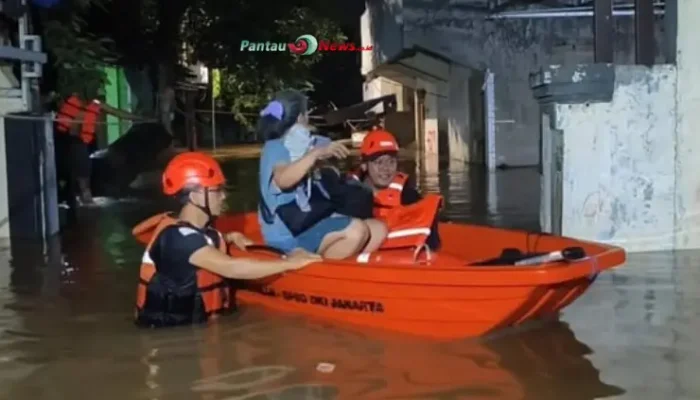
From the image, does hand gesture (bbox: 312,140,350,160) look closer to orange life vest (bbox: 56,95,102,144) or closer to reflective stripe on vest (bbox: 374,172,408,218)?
reflective stripe on vest (bbox: 374,172,408,218)

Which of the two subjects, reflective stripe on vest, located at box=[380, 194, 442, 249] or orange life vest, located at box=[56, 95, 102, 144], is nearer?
reflective stripe on vest, located at box=[380, 194, 442, 249]

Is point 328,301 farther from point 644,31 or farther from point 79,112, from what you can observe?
point 79,112

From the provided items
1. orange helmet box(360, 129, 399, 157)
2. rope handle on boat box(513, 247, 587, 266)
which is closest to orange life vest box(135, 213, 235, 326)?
orange helmet box(360, 129, 399, 157)

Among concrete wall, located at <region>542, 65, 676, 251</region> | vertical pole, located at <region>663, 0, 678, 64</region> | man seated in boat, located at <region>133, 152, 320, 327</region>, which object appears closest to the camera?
man seated in boat, located at <region>133, 152, 320, 327</region>

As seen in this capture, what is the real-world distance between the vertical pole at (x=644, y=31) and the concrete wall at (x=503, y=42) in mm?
11408

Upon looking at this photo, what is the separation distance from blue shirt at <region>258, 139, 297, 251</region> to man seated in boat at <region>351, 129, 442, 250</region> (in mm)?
697

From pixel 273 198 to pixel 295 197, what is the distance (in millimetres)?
147

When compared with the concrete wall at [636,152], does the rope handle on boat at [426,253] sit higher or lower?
lower

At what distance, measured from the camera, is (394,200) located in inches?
326

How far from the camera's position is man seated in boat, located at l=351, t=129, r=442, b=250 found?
7.77 metres

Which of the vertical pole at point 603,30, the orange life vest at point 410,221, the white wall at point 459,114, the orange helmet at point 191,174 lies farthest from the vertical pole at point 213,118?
the orange helmet at point 191,174

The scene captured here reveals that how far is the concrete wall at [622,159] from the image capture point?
9.57 metres

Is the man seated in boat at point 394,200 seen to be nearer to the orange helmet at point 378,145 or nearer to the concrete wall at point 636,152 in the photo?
the orange helmet at point 378,145

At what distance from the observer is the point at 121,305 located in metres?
8.34
